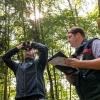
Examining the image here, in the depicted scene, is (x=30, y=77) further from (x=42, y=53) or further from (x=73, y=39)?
(x=73, y=39)

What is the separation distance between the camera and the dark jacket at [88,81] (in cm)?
271

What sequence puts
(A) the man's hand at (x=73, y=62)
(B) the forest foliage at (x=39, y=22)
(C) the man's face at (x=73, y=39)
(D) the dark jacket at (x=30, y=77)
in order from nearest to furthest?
(A) the man's hand at (x=73, y=62) → (C) the man's face at (x=73, y=39) → (D) the dark jacket at (x=30, y=77) → (B) the forest foliage at (x=39, y=22)

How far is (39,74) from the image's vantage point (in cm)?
533

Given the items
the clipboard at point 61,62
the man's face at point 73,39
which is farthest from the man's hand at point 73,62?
the man's face at point 73,39

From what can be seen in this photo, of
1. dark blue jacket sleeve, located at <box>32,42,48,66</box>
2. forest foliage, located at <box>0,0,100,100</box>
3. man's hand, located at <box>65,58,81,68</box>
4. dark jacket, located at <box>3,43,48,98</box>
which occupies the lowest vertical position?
dark jacket, located at <box>3,43,48,98</box>

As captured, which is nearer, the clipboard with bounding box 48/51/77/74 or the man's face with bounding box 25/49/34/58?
the clipboard with bounding box 48/51/77/74

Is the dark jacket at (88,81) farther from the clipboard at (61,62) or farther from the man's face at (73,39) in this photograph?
the man's face at (73,39)

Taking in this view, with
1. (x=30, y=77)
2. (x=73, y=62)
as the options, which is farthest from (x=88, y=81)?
(x=30, y=77)

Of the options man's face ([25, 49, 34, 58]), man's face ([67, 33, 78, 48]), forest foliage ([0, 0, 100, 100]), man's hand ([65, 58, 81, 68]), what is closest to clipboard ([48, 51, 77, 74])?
man's hand ([65, 58, 81, 68])

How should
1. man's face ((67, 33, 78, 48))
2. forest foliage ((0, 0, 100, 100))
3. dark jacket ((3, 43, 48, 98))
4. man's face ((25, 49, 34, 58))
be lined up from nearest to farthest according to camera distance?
man's face ((67, 33, 78, 48))
dark jacket ((3, 43, 48, 98))
man's face ((25, 49, 34, 58))
forest foliage ((0, 0, 100, 100))

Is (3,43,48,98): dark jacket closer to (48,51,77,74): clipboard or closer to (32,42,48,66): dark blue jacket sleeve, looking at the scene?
(32,42,48,66): dark blue jacket sleeve

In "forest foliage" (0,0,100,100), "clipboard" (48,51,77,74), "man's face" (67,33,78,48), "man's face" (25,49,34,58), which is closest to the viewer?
"clipboard" (48,51,77,74)

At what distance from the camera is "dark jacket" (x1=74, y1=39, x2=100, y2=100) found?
2707 mm

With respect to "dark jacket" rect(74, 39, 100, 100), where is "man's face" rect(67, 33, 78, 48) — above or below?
above
